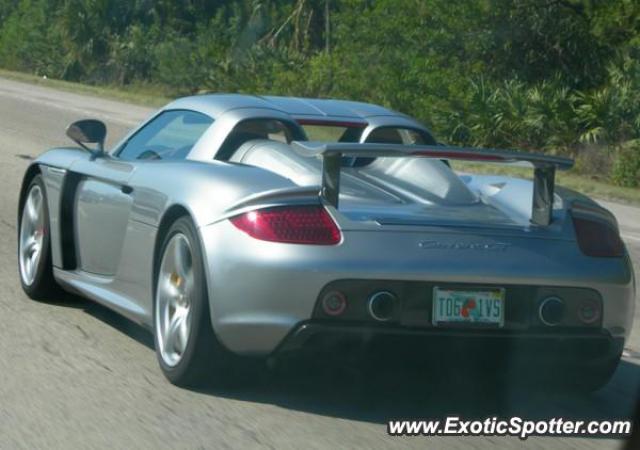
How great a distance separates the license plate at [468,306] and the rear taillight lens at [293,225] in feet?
1.65

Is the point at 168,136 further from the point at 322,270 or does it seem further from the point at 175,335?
the point at 322,270

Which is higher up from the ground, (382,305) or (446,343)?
(382,305)

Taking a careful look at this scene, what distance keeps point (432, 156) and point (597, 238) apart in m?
0.86

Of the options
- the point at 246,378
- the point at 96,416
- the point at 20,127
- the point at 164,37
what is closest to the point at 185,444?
the point at 96,416

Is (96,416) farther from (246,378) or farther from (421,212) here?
(421,212)

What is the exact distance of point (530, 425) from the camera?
5.47 metres

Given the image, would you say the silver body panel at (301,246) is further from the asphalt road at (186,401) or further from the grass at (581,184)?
the grass at (581,184)

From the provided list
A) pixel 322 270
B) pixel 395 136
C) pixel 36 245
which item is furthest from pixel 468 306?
pixel 36 245

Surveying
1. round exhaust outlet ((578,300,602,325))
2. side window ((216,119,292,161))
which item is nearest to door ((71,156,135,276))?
side window ((216,119,292,161))

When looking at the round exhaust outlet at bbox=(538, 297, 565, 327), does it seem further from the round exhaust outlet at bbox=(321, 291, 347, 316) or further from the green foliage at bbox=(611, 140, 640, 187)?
the green foliage at bbox=(611, 140, 640, 187)

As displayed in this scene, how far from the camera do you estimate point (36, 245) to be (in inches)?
303

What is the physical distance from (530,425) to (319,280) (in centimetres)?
110

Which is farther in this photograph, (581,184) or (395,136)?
(581,184)

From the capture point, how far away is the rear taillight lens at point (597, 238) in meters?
5.71
